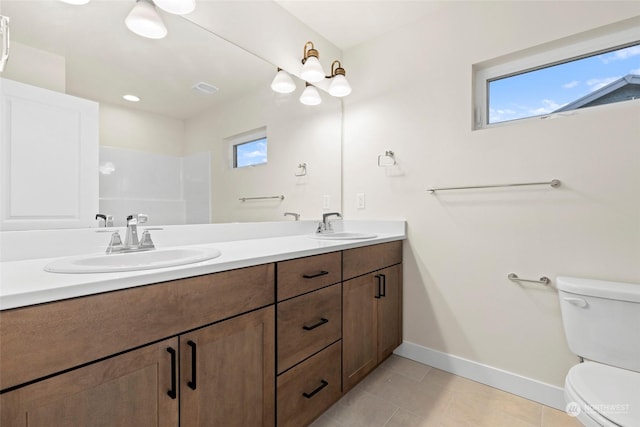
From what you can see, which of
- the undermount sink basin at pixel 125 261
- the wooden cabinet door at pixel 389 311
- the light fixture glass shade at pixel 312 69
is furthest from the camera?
the light fixture glass shade at pixel 312 69

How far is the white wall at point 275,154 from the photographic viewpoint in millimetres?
1516

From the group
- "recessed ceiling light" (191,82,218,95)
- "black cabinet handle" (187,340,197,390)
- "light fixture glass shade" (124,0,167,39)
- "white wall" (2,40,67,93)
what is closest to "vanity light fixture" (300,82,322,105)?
"recessed ceiling light" (191,82,218,95)

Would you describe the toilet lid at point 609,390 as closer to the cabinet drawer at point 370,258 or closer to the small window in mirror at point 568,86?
the cabinet drawer at point 370,258

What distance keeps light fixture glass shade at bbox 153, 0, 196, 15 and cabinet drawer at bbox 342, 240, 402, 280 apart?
1.35 m

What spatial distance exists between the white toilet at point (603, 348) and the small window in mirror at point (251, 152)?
66.2 inches

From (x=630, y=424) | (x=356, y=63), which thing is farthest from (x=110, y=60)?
(x=630, y=424)

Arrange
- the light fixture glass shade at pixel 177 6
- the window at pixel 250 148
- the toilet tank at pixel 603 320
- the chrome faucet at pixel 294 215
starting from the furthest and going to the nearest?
the chrome faucet at pixel 294 215
the window at pixel 250 148
the light fixture glass shade at pixel 177 6
the toilet tank at pixel 603 320

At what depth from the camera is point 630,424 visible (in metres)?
0.82

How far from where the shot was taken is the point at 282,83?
1.90 metres

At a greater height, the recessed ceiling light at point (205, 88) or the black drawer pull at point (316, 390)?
the recessed ceiling light at point (205, 88)

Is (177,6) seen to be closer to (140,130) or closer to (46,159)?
(140,130)

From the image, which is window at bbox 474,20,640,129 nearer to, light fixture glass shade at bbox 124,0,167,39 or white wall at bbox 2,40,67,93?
light fixture glass shade at bbox 124,0,167,39

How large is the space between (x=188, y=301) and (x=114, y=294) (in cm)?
19

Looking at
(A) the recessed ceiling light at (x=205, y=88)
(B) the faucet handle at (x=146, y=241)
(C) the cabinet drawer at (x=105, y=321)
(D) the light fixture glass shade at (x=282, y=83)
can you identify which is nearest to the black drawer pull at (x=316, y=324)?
(C) the cabinet drawer at (x=105, y=321)
